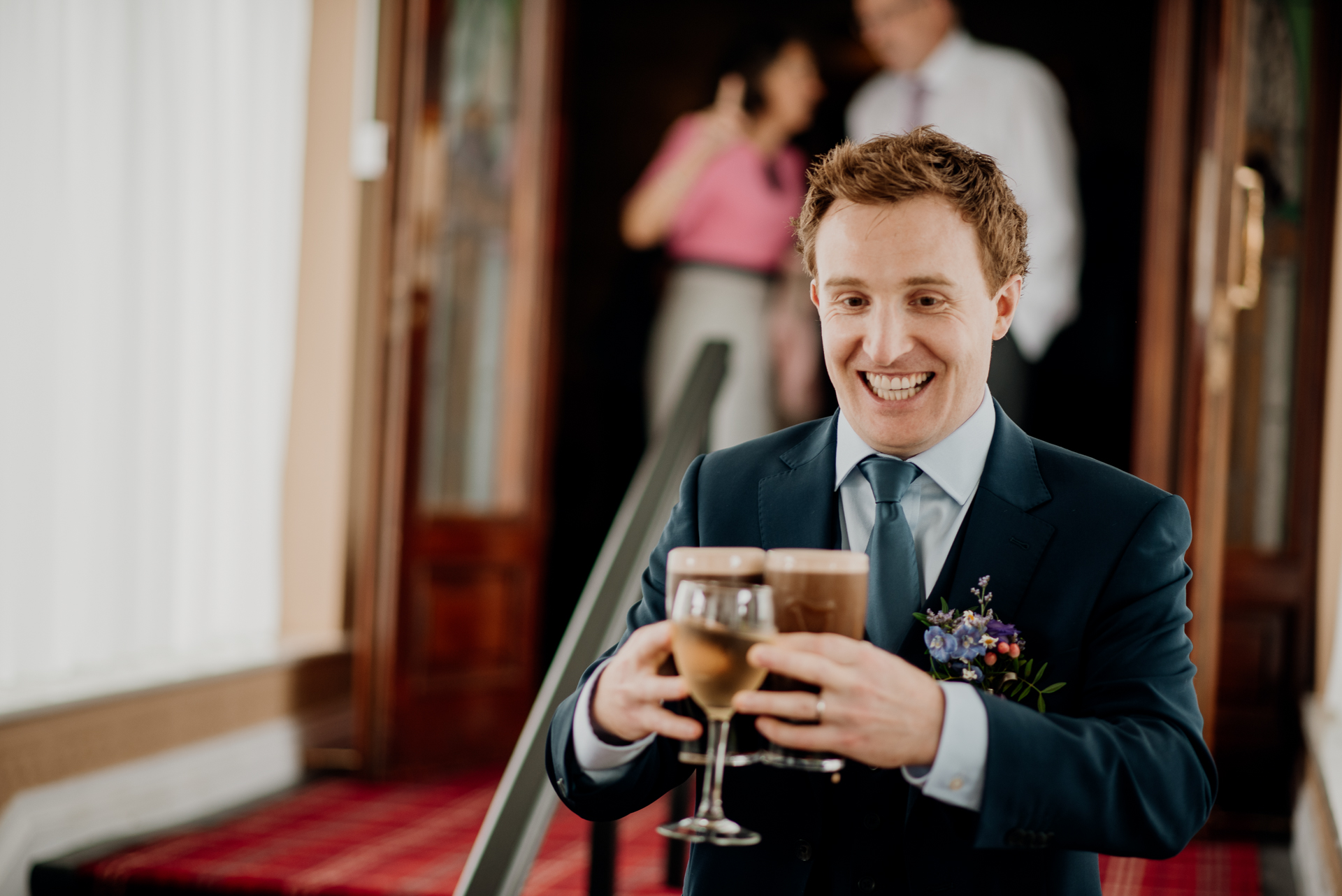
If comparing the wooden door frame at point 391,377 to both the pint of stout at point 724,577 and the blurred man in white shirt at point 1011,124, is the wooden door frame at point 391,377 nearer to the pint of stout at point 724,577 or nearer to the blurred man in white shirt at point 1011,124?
the blurred man in white shirt at point 1011,124

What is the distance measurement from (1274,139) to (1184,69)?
0.34m

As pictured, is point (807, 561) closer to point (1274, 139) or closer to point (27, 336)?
point (27, 336)

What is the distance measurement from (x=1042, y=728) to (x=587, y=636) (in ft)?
Answer: 3.12

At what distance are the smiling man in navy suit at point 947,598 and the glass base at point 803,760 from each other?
0.06 meters

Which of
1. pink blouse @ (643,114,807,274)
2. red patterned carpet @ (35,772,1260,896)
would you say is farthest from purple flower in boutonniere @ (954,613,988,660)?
pink blouse @ (643,114,807,274)

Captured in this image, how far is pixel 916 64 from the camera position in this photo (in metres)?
4.59

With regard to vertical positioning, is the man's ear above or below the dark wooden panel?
below

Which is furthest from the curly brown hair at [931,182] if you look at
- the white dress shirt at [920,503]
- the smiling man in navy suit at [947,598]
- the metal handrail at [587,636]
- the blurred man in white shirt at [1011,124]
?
the blurred man in white shirt at [1011,124]

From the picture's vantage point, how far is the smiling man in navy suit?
902mm

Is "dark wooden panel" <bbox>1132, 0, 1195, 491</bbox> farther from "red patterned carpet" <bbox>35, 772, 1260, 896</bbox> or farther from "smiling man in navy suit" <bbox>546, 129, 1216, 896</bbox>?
"smiling man in navy suit" <bbox>546, 129, 1216, 896</bbox>

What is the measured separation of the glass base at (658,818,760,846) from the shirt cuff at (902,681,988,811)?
0.14 metres

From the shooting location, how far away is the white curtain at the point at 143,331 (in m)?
2.68

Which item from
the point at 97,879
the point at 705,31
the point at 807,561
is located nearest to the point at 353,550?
the point at 97,879

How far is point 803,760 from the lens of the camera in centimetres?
86
